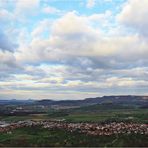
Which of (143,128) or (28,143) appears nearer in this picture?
(28,143)

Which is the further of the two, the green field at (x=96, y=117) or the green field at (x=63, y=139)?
the green field at (x=96, y=117)

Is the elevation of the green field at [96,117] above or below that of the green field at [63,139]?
above

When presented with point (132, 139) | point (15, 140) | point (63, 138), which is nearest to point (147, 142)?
point (132, 139)

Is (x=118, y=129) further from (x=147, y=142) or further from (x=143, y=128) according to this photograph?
(x=147, y=142)

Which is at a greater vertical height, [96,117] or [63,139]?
[96,117]

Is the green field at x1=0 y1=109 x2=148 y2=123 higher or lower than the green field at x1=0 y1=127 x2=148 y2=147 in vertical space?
higher

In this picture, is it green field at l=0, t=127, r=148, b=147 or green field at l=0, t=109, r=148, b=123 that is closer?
green field at l=0, t=127, r=148, b=147

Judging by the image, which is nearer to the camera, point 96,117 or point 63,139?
point 63,139

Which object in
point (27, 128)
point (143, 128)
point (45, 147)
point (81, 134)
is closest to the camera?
point (45, 147)
